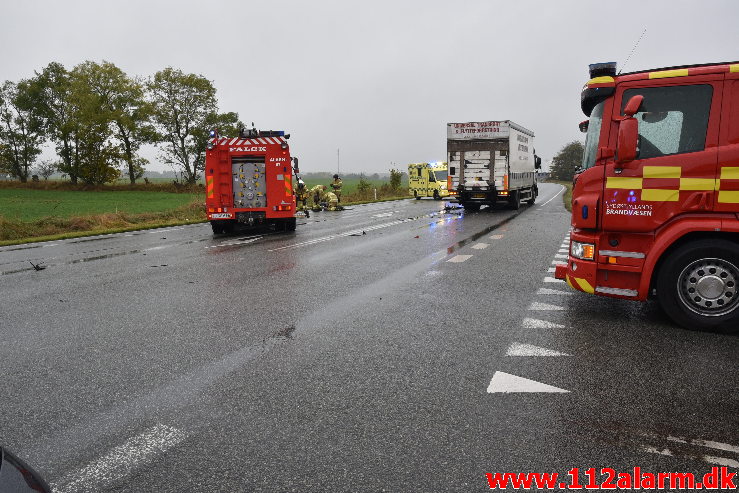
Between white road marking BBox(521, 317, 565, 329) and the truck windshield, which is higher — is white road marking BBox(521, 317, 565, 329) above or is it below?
below

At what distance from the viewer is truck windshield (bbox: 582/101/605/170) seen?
5.46 m

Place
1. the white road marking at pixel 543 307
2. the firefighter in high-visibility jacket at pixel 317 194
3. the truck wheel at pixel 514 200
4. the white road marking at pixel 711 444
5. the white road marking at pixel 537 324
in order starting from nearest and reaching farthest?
the white road marking at pixel 711 444 → the white road marking at pixel 537 324 → the white road marking at pixel 543 307 → the truck wheel at pixel 514 200 → the firefighter in high-visibility jacket at pixel 317 194

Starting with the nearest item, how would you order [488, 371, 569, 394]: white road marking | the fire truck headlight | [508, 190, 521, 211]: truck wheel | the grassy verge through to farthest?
[488, 371, 569, 394]: white road marking < the fire truck headlight < the grassy verge < [508, 190, 521, 211]: truck wheel

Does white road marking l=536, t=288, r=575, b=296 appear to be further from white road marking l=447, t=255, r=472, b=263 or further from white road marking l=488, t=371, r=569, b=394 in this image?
white road marking l=488, t=371, r=569, b=394

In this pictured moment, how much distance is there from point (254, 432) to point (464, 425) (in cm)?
123

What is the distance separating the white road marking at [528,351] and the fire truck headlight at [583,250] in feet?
4.81

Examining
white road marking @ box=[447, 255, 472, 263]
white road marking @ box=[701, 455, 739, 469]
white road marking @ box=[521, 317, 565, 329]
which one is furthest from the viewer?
white road marking @ box=[447, 255, 472, 263]

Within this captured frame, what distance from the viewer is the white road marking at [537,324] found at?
200 inches

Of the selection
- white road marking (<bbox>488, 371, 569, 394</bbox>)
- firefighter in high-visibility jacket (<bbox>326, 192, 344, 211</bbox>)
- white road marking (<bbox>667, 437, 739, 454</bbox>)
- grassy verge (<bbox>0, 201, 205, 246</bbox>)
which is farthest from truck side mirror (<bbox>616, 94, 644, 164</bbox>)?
firefighter in high-visibility jacket (<bbox>326, 192, 344, 211</bbox>)

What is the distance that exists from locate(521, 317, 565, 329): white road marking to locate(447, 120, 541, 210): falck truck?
17.1m

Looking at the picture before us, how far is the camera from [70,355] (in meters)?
4.31

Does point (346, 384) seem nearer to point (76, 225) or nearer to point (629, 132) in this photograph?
point (629, 132)

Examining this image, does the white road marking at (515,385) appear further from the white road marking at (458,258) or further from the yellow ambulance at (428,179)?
the yellow ambulance at (428,179)

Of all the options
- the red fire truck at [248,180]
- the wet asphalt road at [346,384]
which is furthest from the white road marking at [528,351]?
the red fire truck at [248,180]
